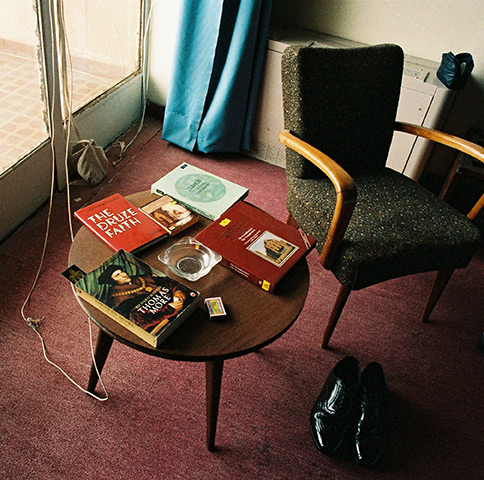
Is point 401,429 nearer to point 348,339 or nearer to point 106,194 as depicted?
point 348,339

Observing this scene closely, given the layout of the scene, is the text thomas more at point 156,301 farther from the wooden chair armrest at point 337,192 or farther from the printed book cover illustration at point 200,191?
the wooden chair armrest at point 337,192

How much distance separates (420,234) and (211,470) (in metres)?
0.90

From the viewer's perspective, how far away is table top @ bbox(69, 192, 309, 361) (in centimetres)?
96

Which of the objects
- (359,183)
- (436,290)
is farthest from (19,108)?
(436,290)

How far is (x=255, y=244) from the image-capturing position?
46.4 inches

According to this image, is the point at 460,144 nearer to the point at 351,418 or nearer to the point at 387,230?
the point at 387,230

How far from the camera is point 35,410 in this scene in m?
1.25

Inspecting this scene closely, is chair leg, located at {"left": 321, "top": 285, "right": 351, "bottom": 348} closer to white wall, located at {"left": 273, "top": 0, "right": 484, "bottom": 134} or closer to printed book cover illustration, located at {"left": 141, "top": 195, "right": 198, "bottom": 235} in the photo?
printed book cover illustration, located at {"left": 141, "top": 195, "right": 198, "bottom": 235}

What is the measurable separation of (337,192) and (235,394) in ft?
2.19

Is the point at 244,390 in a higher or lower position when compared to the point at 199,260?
lower

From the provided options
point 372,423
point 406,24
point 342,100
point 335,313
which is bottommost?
point 372,423

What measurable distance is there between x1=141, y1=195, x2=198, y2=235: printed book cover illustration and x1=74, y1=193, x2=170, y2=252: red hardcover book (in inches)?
0.7

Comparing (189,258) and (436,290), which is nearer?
(189,258)

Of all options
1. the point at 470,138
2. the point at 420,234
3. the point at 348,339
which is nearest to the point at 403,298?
the point at 348,339
